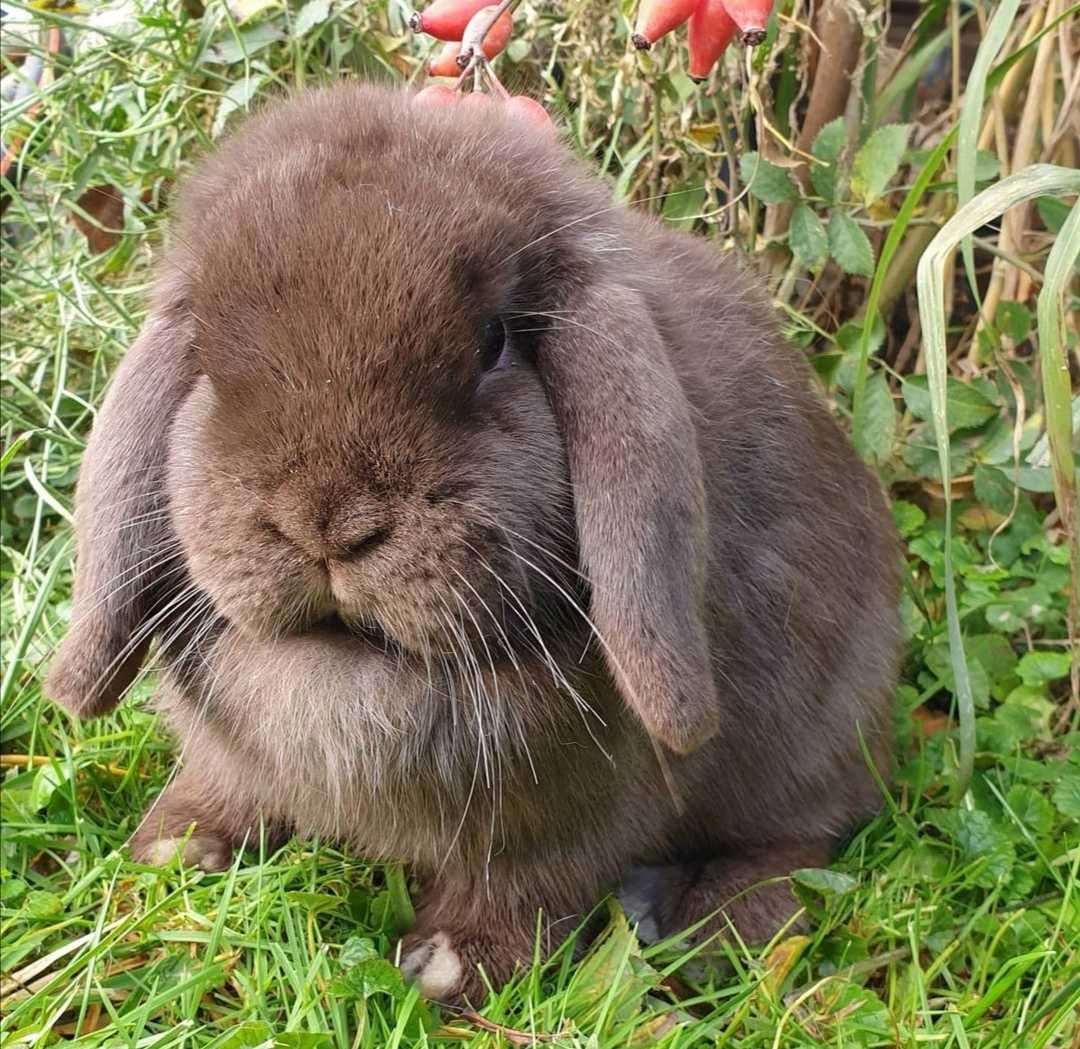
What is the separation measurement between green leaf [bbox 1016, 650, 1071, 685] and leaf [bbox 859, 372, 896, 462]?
601 millimetres

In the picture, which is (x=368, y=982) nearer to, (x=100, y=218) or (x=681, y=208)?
(x=681, y=208)

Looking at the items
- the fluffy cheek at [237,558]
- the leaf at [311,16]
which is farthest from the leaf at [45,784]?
the leaf at [311,16]

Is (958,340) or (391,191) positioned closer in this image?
(391,191)

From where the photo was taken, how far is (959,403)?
3.11 m

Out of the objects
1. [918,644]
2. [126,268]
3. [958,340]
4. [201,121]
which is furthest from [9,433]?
[958,340]

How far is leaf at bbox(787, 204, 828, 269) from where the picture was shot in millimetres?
2951

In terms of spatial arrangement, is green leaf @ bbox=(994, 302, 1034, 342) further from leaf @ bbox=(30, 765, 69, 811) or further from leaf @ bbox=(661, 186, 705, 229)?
leaf @ bbox=(30, 765, 69, 811)

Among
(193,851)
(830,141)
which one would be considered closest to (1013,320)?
(830,141)

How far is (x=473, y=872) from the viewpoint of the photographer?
7.30ft

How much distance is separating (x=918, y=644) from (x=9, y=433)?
7.96 feet

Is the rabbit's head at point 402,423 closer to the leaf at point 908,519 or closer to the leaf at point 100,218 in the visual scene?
the leaf at point 908,519

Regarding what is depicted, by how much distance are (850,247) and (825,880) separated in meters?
1.45

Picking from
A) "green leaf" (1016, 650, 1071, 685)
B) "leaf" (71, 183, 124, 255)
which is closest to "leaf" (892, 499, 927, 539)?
"green leaf" (1016, 650, 1071, 685)

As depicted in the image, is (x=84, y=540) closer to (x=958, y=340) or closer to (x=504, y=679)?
(x=504, y=679)
